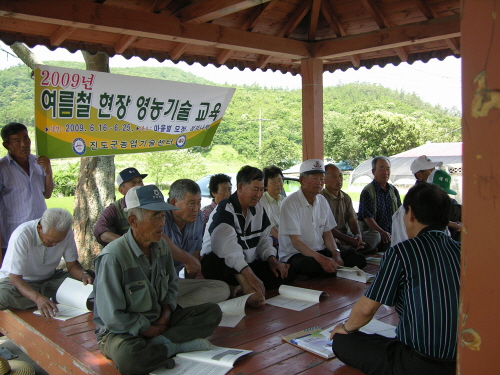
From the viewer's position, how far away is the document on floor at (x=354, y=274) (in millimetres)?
4071

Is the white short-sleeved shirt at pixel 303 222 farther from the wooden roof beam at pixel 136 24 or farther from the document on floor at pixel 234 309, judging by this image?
the wooden roof beam at pixel 136 24

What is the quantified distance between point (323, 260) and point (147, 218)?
2018mm

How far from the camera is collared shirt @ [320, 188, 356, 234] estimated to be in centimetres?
532

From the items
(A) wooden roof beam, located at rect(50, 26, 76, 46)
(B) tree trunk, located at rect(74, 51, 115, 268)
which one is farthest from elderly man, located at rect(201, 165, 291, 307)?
(B) tree trunk, located at rect(74, 51, 115, 268)

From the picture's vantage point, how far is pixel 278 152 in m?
31.7

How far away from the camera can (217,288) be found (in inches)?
140

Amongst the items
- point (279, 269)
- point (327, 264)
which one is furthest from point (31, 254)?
point (327, 264)

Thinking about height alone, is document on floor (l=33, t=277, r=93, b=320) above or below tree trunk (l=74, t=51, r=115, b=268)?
below

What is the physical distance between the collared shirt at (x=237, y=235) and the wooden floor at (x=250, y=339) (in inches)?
19.0

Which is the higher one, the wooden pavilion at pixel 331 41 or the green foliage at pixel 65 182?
the wooden pavilion at pixel 331 41

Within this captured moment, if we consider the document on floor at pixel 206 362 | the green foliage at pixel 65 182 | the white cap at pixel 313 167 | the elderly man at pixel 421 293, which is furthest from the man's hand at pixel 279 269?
the green foliage at pixel 65 182

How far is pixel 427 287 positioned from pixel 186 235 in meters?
2.11

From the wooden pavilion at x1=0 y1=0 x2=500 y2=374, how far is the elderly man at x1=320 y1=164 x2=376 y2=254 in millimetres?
344

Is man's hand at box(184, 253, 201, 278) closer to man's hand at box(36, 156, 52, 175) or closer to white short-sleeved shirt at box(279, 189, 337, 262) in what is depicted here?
white short-sleeved shirt at box(279, 189, 337, 262)
